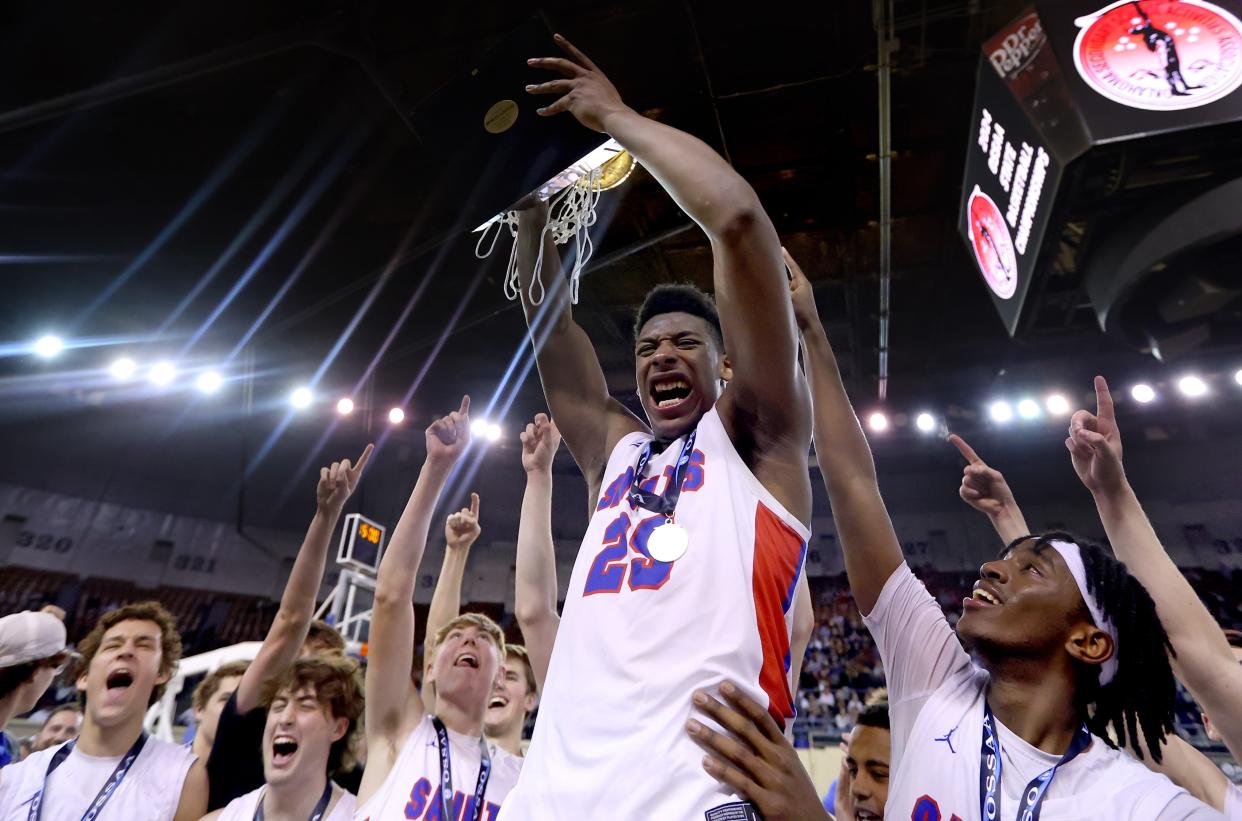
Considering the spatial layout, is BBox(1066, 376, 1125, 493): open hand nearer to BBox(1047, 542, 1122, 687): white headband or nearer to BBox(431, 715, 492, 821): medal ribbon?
BBox(1047, 542, 1122, 687): white headband

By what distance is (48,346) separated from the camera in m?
10.4

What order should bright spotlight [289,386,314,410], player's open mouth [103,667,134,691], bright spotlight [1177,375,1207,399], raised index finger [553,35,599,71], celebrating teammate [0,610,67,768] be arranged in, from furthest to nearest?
bright spotlight [1177,375,1207,399] → bright spotlight [289,386,314,410] → player's open mouth [103,667,134,691] → celebrating teammate [0,610,67,768] → raised index finger [553,35,599,71]

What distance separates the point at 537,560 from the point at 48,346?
35.6 feet

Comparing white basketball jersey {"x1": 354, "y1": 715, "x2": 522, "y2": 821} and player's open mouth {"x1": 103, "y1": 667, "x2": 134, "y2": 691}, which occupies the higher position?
player's open mouth {"x1": 103, "y1": 667, "x2": 134, "y2": 691}

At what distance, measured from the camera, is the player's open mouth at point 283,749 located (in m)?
2.78

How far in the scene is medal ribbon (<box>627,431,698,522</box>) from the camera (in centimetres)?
152

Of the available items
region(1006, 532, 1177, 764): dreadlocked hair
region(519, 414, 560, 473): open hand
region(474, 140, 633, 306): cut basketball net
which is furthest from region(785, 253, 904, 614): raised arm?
region(519, 414, 560, 473): open hand

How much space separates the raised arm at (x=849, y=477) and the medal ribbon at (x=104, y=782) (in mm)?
2864

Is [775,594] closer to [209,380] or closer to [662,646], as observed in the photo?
[662,646]

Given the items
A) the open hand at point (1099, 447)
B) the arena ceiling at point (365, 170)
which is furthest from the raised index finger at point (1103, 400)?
the arena ceiling at point (365, 170)

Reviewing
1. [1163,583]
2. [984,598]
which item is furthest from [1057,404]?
[984,598]

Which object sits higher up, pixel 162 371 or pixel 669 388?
pixel 162 371

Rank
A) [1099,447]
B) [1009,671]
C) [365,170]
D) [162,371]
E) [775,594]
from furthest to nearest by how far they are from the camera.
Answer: [162,371]
[365,170]
[1099,447]
[1009,671]
[775,594]

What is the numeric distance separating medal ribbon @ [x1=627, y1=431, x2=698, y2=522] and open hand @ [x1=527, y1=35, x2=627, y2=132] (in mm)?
774
